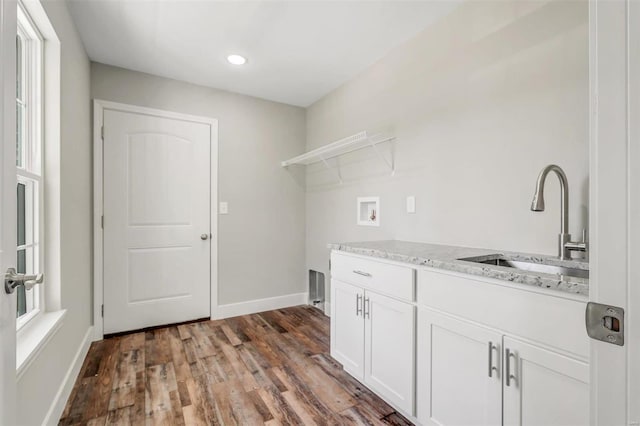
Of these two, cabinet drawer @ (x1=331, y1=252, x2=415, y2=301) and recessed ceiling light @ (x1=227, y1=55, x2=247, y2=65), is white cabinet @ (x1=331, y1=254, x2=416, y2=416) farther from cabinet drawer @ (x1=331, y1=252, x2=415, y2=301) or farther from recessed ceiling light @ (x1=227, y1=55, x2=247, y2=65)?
recessed ceiling light @ (x1=227, y1=55, x2=247, y2=65)

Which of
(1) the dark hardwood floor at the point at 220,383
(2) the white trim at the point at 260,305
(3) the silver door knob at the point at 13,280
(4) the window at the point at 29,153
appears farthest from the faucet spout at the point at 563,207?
(2) the white trim at the point at 260,305

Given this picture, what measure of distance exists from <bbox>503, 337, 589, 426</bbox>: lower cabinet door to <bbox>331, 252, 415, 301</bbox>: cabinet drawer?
52 centimetres

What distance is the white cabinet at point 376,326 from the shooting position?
1596 mm

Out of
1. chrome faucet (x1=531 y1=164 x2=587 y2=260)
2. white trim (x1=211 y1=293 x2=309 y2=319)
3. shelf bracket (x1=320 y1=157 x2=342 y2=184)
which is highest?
shelf bracket (x1=320 y1=157 x2=342 y2=184)

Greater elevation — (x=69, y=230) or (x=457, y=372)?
(x=69, y=230)

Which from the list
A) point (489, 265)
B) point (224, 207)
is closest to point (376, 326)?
point (489, 265)

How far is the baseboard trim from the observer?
5.09ft

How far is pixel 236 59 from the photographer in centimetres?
262

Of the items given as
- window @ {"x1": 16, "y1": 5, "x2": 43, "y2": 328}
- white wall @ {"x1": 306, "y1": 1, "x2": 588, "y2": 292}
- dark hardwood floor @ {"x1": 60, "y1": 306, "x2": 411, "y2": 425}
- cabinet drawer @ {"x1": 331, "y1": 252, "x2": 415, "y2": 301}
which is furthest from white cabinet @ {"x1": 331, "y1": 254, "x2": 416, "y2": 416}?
window @ {"x1": 16, "y1": 5, "x2": 43, "y2": 328}

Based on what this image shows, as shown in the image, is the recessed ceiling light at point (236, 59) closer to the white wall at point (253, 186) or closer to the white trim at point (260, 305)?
the white wall at point (253, 186)

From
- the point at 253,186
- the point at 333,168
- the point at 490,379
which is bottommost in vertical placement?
the point at 490,379

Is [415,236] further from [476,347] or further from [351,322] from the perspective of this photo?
[476,347]

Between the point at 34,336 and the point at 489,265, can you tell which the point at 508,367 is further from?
the point at 34,336

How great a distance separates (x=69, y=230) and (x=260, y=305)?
6.37 ft
